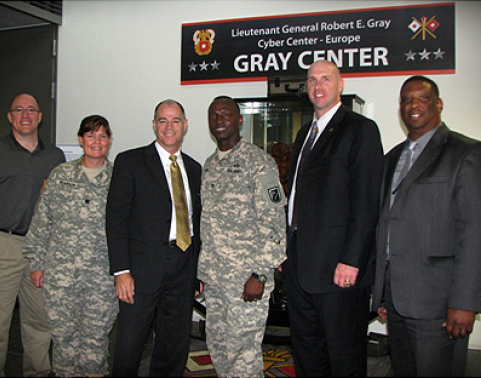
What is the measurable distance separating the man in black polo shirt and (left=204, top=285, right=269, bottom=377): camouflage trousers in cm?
135

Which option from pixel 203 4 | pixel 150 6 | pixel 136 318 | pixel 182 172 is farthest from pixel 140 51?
pixel 136 318

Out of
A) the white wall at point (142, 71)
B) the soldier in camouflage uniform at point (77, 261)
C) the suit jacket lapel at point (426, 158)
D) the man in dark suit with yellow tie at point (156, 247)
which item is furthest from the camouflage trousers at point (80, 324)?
the white wall at point (142, 71)

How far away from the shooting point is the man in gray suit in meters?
1.87

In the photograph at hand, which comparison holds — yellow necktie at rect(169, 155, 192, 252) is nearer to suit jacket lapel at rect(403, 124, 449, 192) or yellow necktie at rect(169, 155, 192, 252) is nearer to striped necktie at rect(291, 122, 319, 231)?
striped necktie at rect(291, 122, 319, 231)

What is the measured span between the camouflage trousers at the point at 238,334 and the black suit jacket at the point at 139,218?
42cm

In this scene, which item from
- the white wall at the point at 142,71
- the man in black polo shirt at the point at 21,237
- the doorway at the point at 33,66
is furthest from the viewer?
the doorway at the point at 33,66

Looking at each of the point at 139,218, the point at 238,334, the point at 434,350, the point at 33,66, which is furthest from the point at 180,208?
the point at 33,66

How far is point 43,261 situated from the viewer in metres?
2.62

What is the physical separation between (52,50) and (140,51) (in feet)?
3.48

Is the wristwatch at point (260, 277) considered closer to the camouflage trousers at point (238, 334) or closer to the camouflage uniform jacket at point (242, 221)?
the camouflage uniform jacket at point (242, 221)

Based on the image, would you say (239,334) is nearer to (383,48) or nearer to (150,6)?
(383,48)

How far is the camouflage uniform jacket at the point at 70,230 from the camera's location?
2508 millimetres

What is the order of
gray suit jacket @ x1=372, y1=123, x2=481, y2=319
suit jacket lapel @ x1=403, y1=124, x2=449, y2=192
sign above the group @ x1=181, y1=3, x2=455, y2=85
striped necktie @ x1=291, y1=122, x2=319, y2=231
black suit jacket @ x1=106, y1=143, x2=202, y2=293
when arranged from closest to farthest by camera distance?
gray suit jacket @ x1=372, y1=123, x2=481, y2=319, suit jacket lapel @ x1=403, y1=124, x2=449, y2=192, striped necktie @ x1=291, y1=122, x2=319, y2=231, black suit jacket @ x1=106, y1=143, x2=202, y2=293, sign above the group @ x1=181, y1=3, x2=455, y2=85

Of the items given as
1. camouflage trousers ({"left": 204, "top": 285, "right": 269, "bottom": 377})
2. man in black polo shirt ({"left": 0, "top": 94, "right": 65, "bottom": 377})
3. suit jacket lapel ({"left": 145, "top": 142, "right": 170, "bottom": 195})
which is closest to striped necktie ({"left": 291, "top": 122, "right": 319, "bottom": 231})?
camouflage trousers ({"left": 204, "top": 285, "right": 269, "bottom": 377})
